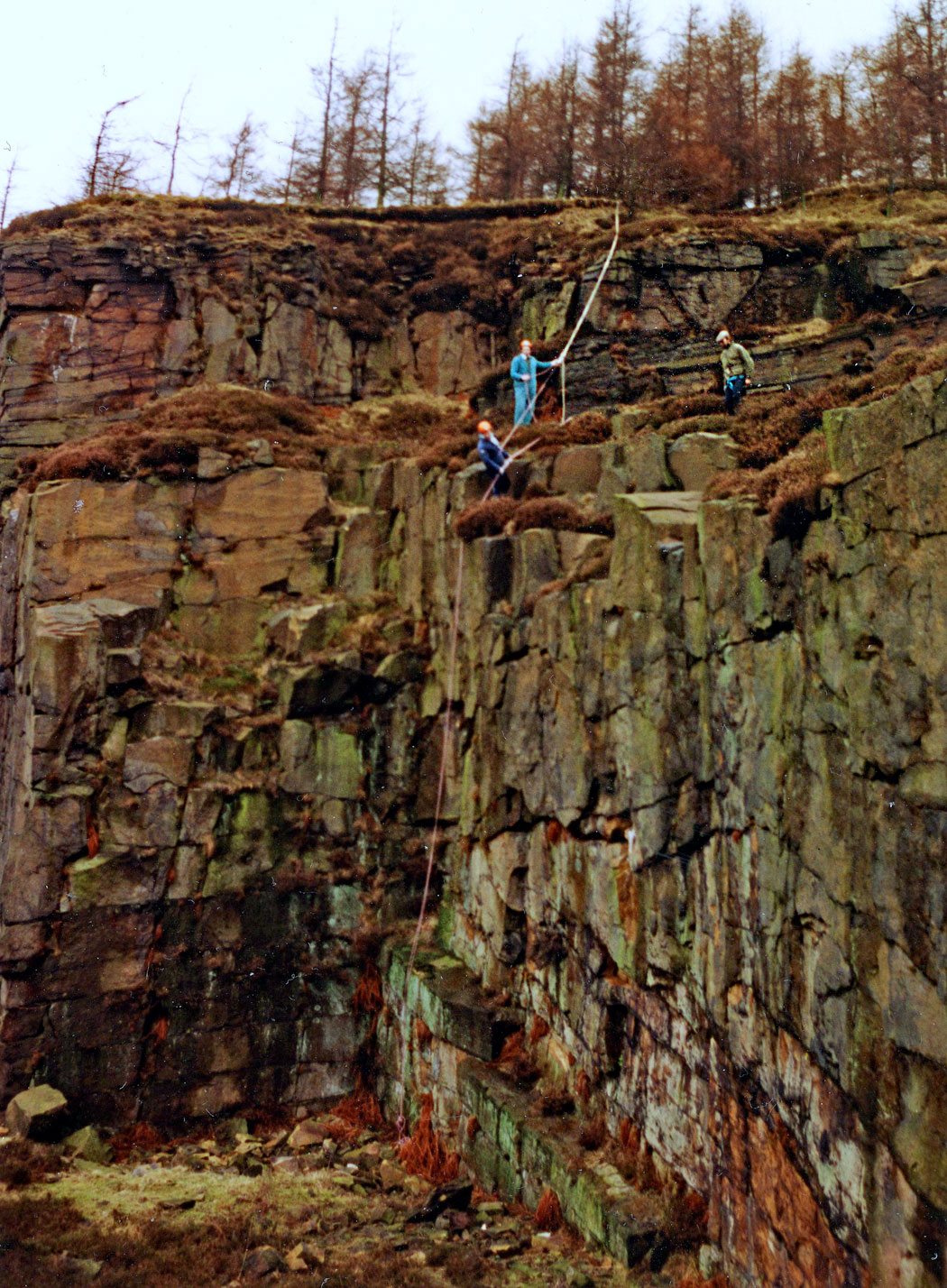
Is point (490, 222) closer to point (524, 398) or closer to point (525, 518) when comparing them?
point (524, 398)

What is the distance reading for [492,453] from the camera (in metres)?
19.2

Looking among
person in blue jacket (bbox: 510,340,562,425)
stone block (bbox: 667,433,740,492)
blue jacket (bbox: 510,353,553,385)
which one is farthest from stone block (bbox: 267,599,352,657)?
stone block (bbox: 667,433,740,492)

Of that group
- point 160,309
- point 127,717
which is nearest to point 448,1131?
point 127,717

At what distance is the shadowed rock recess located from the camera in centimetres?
A: 853

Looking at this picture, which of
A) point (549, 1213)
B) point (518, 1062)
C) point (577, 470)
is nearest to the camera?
point (549, 1213)

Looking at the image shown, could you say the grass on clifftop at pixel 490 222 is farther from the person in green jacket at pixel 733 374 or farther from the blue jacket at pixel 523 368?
the person in green jacket at pixel 733 374

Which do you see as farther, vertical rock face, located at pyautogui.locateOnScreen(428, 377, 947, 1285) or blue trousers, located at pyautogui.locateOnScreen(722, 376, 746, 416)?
blue trousers, located at pyautogui.locateOnScreen(722, 376, 746, 416)

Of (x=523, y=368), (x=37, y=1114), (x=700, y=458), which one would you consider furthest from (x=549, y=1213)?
(x=523, y=368)

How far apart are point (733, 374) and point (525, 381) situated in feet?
19.7

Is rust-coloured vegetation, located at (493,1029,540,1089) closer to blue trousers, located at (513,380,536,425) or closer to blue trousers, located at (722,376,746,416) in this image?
blue trousers, located at (722,376,746,416)

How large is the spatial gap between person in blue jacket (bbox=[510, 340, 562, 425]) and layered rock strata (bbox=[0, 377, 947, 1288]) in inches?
115

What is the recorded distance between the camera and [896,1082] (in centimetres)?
799

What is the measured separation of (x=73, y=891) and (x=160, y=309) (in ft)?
62.4

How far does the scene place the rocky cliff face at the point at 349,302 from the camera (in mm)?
28234
